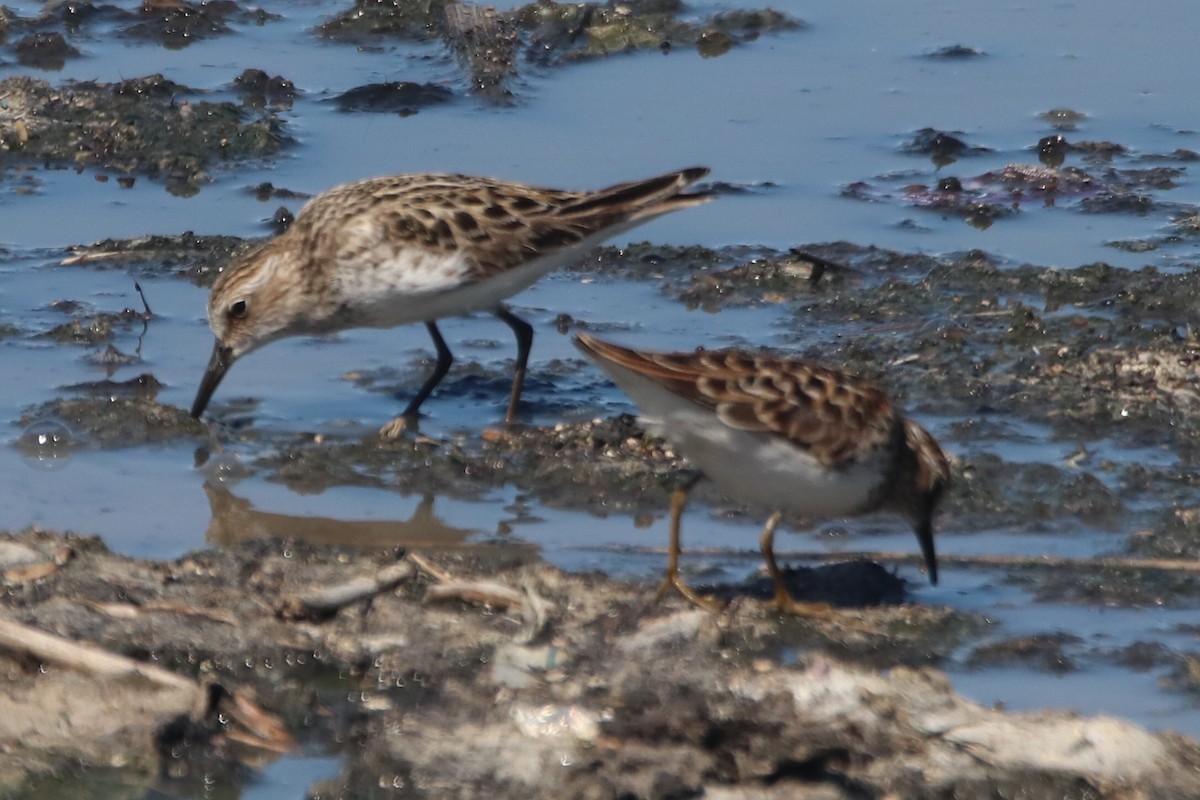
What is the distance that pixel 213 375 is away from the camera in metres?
8.07

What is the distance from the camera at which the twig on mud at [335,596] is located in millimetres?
5965

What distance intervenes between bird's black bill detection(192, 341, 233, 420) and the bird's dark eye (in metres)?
0.15

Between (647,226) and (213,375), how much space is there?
9.78ft

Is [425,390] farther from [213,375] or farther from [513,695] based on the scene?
[513,695]

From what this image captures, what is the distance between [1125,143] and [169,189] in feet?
18.1

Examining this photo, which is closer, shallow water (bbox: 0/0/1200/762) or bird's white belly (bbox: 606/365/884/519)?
bird's white belly (bbox: 606/365/884/519)

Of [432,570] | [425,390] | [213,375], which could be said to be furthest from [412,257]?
[432,570]

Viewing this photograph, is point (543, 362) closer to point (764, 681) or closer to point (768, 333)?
point (768, 333)

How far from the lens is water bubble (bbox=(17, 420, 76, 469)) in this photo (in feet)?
25.2

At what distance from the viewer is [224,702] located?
17.7ft

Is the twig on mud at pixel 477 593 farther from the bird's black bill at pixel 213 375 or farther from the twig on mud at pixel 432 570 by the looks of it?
the bird's black bill at pixel 213 375

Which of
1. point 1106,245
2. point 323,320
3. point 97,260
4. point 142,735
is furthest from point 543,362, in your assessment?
point 142,735

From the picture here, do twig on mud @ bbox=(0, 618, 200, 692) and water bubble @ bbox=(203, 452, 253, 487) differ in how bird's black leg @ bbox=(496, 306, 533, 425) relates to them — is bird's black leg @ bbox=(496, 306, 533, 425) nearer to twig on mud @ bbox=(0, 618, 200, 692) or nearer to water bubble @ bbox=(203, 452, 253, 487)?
water bubble @ bbox=(203, 452, 253, 487)

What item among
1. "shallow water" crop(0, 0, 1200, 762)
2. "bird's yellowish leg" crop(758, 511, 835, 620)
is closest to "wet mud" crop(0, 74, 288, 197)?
"shallow water" crop(0, 0, 1200, 762)
